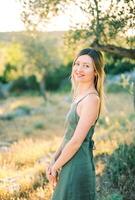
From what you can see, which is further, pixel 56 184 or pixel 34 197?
pixel 34 197

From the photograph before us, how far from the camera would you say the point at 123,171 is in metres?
8.91

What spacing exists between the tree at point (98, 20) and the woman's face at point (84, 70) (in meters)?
3.44

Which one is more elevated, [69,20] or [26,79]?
[69,20]

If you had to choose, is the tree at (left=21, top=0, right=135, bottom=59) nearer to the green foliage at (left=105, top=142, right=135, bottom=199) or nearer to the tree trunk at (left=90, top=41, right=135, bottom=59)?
the tree trunk at (left=90, top=41, right=135, bottom=59)

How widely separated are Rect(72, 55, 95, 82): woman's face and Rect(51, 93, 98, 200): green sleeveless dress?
29 cm

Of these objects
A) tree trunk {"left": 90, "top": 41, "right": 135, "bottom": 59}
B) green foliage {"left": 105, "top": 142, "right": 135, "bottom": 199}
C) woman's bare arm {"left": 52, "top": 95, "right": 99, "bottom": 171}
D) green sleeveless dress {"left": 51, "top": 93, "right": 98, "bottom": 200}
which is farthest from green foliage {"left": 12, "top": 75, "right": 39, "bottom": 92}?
woman's bare arm {"left": 52, "top": 95, "right": 99, "bottom": 171}

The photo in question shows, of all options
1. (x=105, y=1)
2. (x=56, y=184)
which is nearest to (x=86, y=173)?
(x=56, y=184)

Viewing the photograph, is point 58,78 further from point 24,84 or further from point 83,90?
point 83,90

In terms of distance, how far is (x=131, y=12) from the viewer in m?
8.52

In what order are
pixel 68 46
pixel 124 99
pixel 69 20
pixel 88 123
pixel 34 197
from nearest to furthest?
pixel 88 123
pixel 34 197
pixel 69 20
pixel 68 46
pixel 124 99

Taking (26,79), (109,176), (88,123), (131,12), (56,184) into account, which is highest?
(131,12)

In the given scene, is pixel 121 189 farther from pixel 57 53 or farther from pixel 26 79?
pixel 26 79

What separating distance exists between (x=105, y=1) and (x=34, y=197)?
3551 mm

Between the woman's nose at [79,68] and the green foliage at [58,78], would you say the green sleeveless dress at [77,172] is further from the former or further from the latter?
the green foliage at [58,78]
